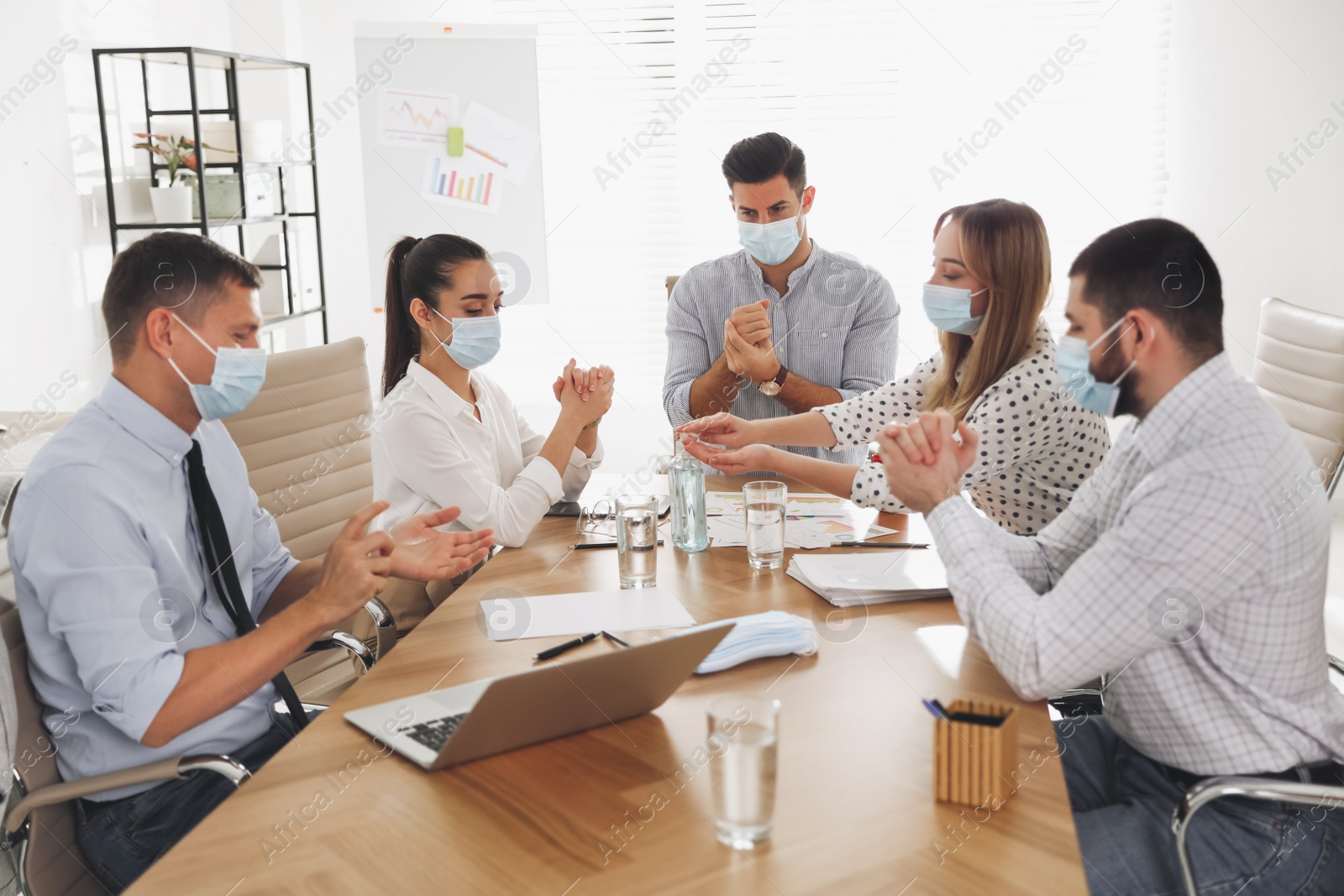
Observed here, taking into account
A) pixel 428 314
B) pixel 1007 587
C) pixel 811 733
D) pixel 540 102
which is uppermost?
pixel 540 102

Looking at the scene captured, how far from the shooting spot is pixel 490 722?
1.07m

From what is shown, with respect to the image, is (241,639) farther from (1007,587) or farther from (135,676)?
(1007,587)

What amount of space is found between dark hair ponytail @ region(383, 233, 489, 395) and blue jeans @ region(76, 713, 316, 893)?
1.06 m

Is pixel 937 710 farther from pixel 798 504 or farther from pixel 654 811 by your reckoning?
pixel 798 504

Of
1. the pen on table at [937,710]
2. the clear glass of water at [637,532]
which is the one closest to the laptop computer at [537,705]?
the pen on table at [937,710]

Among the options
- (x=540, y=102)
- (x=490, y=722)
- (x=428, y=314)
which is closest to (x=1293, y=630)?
(x=490, y=722)

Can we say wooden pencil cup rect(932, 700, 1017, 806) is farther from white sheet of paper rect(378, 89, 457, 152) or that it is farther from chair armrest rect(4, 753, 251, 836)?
white sheet of paper rect(378, 89, 457, 152)

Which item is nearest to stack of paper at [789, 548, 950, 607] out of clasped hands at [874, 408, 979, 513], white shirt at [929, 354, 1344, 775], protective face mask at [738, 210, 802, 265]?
clasped hands at [874, 408, 979, 513]

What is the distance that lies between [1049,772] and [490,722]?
0.59 meters

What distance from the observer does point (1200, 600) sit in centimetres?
125

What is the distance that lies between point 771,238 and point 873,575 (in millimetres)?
1239

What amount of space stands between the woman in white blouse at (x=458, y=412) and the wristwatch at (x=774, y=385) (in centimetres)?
46

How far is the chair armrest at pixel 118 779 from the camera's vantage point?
1283mm

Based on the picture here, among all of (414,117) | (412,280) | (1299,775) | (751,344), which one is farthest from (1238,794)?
(414,117)
